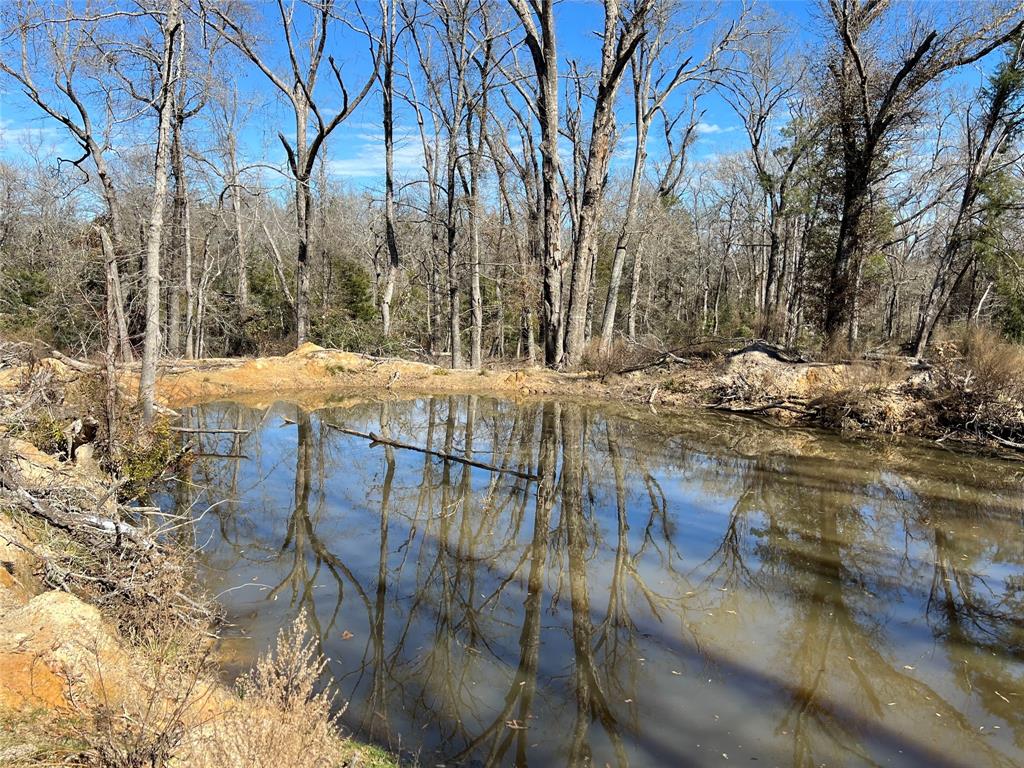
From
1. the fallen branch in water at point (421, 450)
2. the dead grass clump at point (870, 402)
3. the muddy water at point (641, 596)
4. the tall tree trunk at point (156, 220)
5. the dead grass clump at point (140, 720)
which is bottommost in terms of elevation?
the muddy water at point (641, 596)

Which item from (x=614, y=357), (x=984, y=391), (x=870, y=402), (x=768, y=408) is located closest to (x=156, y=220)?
(x=614, y=357)

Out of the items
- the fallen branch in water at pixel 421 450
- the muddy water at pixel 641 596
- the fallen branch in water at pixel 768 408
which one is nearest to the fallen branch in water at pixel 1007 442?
the muddy water at pixel 641 596

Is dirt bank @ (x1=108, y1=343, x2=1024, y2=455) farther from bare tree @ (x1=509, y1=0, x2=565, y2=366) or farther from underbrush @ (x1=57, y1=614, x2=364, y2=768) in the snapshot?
underbrush @ (x1=57, y1=614, x2=364, y2=768)

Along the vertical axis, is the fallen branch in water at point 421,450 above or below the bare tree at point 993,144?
below

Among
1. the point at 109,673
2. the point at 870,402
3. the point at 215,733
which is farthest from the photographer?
the point at 870,402

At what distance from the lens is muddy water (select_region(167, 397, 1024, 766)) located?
4484 mm

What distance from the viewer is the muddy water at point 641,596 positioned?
4484mm

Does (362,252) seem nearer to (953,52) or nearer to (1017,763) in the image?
(953,52)

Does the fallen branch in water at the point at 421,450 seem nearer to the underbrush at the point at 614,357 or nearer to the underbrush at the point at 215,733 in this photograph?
the underbrush at the point at 215,733

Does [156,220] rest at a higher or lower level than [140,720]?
higher

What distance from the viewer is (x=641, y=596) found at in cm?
645

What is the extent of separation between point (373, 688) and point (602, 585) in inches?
104

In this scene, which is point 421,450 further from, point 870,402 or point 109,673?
point 870,402

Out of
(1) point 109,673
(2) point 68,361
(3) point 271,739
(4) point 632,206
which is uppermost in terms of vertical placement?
(4) point 632,206
